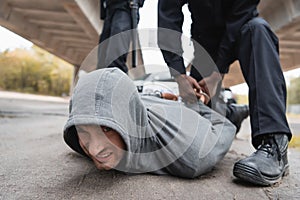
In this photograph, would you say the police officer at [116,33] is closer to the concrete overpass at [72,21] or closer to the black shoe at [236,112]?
the black shoe at [236,112]

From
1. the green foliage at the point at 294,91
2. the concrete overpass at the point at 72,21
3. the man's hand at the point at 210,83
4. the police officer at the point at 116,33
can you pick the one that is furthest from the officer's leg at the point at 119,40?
the green foliage at the point at 294,91

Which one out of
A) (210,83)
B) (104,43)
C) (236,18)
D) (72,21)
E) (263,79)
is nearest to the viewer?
(263,79)

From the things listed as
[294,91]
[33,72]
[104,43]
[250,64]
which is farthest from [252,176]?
A: [294,91]

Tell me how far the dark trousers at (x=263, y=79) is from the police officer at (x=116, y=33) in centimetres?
82

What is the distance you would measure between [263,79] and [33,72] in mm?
21285

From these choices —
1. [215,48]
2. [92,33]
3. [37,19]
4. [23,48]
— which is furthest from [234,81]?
[23,48]

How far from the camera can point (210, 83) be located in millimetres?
1405

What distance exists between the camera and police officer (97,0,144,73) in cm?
175

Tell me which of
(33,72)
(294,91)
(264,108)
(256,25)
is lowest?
(294,91)

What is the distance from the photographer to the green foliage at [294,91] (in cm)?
2278

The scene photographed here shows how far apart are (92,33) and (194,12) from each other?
4008 millimetres

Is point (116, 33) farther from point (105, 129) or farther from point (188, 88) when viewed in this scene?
point (105, 129)

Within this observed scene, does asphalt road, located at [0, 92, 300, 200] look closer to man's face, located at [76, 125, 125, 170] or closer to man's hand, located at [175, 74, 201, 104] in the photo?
man's face, located at [76, 125, 125, 170]

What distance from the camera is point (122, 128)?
0.74 metres
